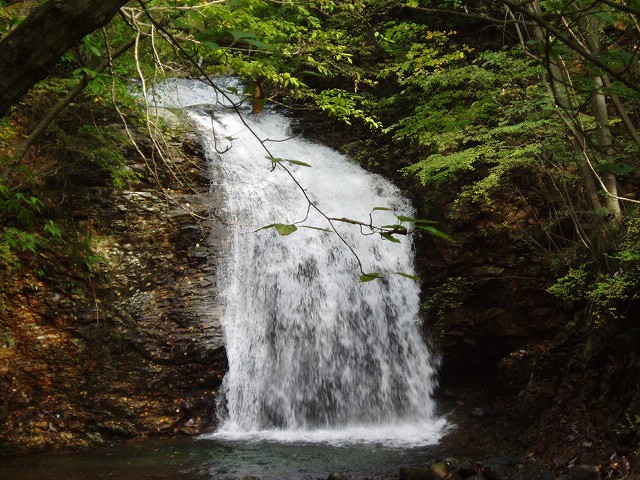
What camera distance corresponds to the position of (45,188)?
25.3ft

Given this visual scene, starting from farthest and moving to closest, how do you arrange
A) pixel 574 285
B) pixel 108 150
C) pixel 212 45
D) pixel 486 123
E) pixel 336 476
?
1. pixel 486 123
2. pixel 108 150
3. pixel 574 285
4. pixel 336 476
5. pixel 212 45

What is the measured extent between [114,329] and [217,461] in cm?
262

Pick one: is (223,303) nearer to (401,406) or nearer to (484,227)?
(401,406)

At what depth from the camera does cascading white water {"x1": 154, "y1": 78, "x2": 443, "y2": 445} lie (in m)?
7.41

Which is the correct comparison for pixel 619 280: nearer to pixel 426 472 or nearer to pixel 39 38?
pixel 426 472

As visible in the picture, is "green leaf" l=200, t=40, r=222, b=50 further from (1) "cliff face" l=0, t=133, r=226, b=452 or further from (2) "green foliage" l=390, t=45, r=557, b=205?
(2) "green foliage" l=390, t=45, r=557, b=205

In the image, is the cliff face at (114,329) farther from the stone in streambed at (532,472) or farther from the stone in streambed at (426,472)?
the stone in streambed at (532,472)

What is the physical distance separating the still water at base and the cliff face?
498mm

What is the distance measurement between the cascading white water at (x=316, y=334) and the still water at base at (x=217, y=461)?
0.50 meters

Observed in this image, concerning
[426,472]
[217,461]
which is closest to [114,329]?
[217,461]

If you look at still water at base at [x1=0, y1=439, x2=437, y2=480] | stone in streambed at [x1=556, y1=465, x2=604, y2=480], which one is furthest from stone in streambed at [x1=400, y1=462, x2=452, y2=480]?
stone in streambed at [x1=556, y1=465, x2=604, y2=480]

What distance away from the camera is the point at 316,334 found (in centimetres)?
800

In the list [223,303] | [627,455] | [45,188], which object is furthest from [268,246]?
[627,455]

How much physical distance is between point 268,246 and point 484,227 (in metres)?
3.56
